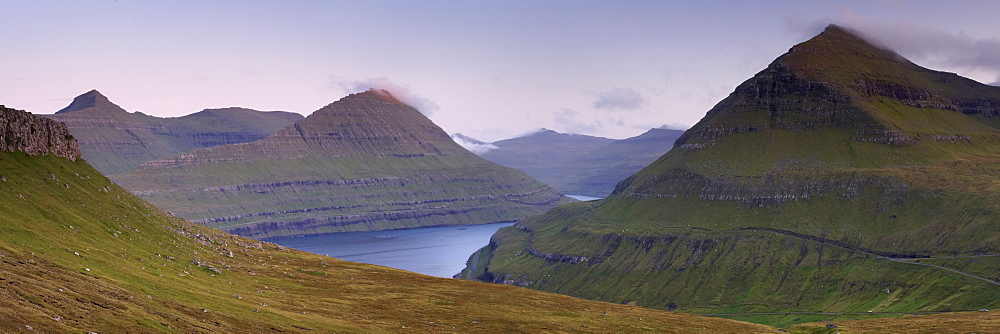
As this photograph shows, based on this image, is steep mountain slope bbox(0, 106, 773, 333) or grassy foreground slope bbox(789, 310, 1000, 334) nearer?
steep mountain slope bbox(0, 106, 773, 333)

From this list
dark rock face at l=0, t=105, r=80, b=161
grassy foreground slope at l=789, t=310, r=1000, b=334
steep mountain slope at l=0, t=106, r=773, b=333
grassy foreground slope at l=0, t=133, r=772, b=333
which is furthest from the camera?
dark rock face at l=0, t=105, r=80, b=161

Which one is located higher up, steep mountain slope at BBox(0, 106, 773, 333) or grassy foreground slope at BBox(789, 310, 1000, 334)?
steep mountain slope at BBox(0, 106, 773, 333)

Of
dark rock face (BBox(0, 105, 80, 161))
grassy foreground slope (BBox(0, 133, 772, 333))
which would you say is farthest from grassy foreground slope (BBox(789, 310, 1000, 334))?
Result: dark rock face (BBox(0, 105, 80, 161))

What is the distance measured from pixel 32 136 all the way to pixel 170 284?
266 feet

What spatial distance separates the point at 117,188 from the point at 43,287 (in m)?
118

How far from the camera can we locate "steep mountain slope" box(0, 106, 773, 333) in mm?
83750

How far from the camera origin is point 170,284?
374ft

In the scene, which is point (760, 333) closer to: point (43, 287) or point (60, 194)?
point (43, 287)

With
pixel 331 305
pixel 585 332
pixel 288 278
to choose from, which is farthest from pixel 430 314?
pixel 288 278

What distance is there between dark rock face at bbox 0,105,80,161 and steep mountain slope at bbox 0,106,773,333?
1.02 feet

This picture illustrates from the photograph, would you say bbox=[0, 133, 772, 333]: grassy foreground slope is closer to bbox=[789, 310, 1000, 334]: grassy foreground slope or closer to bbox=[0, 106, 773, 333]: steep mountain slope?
bbox=[0, 106, 773, 333]: steep mountain slope

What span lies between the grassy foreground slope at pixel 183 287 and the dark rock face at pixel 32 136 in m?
2.84

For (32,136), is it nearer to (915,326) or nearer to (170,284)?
(170,284)

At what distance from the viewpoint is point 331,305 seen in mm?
130250
